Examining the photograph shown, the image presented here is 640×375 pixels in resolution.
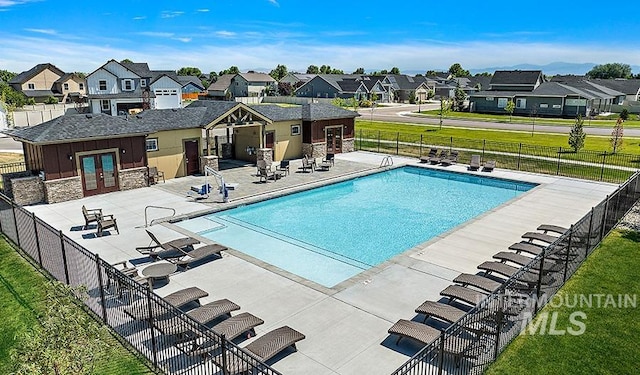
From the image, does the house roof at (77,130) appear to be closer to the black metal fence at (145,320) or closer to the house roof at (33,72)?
the black metal fence at (145,320)

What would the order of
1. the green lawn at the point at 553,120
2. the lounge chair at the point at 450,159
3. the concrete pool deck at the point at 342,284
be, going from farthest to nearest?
the green lawn at the point at 553,120, the lounge chair at the point at 450,159, the concrete pool deck at the point at 342,284

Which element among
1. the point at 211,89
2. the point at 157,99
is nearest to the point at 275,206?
the point at 157,99

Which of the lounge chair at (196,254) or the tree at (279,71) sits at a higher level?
the tree at (279,71)

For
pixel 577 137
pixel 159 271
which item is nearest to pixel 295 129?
pixel 577 137

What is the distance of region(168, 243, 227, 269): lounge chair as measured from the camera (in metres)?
13.6

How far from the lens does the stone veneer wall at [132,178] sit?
22.3 meters

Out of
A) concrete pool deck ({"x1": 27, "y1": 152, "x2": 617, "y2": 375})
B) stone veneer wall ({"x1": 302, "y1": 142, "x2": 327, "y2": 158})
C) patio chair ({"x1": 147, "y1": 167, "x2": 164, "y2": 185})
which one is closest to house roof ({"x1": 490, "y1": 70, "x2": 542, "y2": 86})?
stone veneer wall ({"x1": 302, "y1": 142, "x2": 327, "y2": 158})

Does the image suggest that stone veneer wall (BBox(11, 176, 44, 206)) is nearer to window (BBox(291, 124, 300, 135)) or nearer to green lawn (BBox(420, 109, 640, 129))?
window (BBox(291, 124, 300, 135))

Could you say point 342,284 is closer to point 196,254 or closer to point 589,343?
point 196,254

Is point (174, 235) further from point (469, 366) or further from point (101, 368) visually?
point (469, 366)

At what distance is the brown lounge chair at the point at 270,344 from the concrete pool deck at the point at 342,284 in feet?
1.21

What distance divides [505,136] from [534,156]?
12358mm

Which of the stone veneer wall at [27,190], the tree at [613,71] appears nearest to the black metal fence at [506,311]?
the stone veneer wall at [27,190]

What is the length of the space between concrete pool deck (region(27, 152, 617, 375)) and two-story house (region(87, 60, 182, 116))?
139ft
